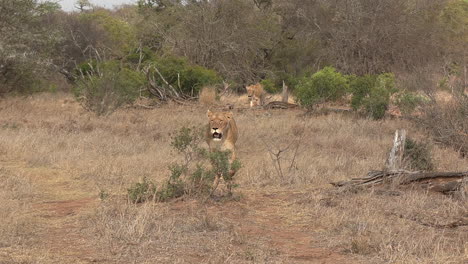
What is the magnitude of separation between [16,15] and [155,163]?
12.7m

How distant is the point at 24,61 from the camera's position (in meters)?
18.5

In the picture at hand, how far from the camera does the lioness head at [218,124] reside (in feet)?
28.6

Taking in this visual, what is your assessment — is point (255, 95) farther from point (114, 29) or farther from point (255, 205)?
point (114, 29)

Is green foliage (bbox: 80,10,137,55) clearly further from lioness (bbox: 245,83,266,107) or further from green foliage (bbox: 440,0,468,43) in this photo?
green foliage (bbox: 440,0,468,43)

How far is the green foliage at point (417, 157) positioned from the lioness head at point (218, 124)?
2782mm

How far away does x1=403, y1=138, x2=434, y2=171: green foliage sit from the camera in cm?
881

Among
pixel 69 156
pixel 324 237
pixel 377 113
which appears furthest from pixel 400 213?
pixel 377 113

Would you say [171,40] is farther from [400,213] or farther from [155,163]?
[400,213]

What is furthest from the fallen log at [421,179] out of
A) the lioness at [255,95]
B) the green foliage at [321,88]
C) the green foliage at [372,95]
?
the lioness at [255,95]

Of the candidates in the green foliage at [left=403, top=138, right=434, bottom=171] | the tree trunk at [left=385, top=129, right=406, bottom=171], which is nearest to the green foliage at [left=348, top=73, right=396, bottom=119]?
the green foliage at [left=403, top=138, right=434, bottom=171]

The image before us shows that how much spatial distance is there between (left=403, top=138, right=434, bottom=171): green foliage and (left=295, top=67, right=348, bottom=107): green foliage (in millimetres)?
8431

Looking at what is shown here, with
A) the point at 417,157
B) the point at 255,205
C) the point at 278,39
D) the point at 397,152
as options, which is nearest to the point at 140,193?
the point at 255,205

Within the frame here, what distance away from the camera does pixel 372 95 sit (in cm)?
1600

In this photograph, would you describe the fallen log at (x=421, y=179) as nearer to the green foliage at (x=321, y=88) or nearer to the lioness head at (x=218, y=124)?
the lioness head at (x=218, y=124)
